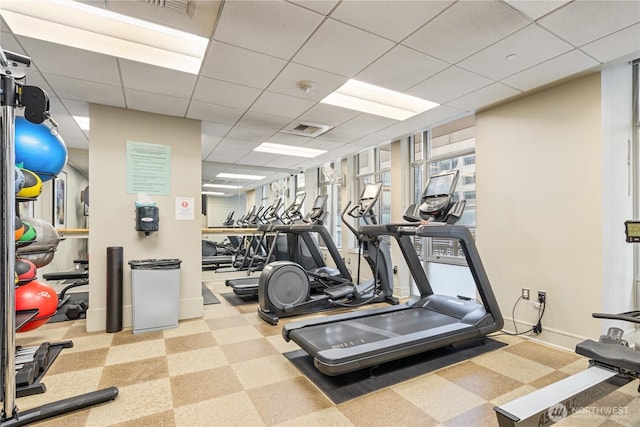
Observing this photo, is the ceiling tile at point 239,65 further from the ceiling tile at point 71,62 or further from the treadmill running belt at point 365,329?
the treadmill running belt at point 365,329

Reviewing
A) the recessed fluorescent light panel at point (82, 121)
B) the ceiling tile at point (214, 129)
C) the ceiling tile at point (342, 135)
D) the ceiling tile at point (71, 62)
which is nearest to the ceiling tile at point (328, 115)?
the ceiling tile at point (342, 135)

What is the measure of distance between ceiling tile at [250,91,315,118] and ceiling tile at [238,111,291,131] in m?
0.14

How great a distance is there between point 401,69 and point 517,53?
955mm

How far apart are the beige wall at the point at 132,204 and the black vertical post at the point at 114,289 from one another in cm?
14

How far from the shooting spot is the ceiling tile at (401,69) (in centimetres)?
271

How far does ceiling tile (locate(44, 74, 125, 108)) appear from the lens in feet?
10.1

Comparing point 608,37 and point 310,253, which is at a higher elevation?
point 608,37

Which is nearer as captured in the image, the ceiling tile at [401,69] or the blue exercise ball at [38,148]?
the blue exercise ball at [38,148]

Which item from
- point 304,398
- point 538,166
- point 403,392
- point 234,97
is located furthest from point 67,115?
point 538,166

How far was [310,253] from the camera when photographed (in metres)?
5.89

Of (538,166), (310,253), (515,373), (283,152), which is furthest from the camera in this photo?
(283,152)

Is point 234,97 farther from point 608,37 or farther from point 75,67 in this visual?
point 608,37

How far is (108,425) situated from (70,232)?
9.99 ft

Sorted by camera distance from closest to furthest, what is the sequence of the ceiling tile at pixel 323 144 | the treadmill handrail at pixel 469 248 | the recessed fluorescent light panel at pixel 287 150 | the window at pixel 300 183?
the treadmill handrail at pixel 469 248, the ceiling tile at pixel 323 144, the recessed fluorescent light panel at pixel 287 150, the window at pixel 300 183
